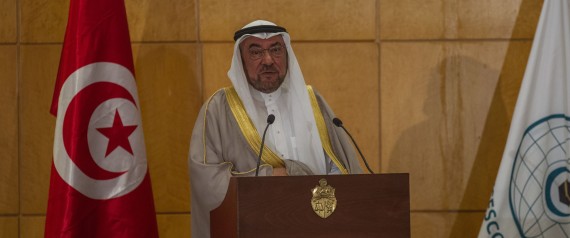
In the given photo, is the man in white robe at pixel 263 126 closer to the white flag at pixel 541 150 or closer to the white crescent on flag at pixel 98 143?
the white crescent on flag at pixel 98 143

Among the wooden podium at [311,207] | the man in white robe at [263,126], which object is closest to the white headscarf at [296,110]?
the man in white robe at [263,126]

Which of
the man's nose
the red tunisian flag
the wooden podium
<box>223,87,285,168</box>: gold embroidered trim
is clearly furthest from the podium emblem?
the red tunisian flag

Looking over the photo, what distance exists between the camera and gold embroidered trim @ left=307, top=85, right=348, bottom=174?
146 inches

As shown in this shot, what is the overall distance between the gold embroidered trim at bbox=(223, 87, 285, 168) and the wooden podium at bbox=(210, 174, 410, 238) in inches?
20.6

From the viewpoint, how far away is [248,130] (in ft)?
12.1

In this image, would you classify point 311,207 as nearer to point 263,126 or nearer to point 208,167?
point 208,167

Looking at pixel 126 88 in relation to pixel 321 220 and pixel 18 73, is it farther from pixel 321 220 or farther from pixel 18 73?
pixel 321 220

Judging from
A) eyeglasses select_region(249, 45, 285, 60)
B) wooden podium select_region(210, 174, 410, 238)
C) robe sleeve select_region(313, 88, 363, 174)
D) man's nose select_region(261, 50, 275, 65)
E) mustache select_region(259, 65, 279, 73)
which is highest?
eyeglasses select_region(249, 45, 285, 60)

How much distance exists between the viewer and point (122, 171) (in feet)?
12.5

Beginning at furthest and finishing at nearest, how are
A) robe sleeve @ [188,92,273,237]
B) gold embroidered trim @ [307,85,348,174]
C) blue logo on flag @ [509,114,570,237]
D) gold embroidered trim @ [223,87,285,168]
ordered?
blue logo on flag @ [509,114,570,237]
gold embroidered trim @ [307,85,348,174]
gold embroidered trim @ [223,87,285,168]
robe sleeve @ [188,92,273,237]

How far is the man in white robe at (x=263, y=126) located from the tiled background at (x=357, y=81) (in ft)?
2.25

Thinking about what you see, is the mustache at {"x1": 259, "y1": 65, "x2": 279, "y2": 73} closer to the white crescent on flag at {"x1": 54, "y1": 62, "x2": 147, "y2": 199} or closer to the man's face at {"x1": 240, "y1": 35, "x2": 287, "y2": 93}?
the man's face at {"x1": 240, "y1": 35, "x2": 287, "y2": 93}

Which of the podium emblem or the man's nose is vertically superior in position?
the man's nose

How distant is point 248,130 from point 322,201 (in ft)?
2.60
